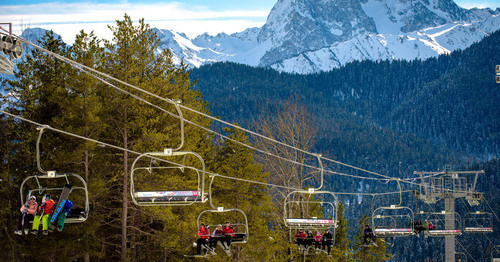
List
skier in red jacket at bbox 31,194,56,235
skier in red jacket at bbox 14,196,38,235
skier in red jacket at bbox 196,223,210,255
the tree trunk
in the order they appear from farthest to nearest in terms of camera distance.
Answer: the tree trunk, skier in red jacket at bbox 196,223,210,255, skier in red jacket at bbox 14,196,38,235, skier in red jacket at bbox 31,194,56,235

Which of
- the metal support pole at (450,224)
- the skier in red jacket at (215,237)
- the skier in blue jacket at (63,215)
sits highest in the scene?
the skier in blue jacket at (63,215)

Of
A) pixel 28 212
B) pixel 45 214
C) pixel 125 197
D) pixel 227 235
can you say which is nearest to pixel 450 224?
pixel 227 235

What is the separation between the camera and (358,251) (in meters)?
76.7

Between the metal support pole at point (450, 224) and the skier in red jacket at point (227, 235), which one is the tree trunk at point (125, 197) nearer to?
the skier in red jacket at point (227, 235)

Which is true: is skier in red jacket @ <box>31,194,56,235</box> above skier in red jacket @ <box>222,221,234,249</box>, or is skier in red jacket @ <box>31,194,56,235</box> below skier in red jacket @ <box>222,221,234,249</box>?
above

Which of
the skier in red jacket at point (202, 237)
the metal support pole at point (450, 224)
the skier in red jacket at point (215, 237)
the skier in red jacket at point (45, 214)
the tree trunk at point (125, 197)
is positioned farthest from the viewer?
the metal support pole at point (450, 224)

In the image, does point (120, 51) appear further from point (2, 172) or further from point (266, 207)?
point (266, 207)

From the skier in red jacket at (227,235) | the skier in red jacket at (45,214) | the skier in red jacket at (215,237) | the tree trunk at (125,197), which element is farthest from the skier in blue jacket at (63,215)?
the tree trunk at (125,197)

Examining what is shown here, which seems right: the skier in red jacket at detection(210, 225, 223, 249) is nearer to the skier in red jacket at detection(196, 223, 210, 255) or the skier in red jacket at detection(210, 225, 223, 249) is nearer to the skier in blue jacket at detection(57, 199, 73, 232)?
the skier in red jacket at detection(196, 223, 210, 255)

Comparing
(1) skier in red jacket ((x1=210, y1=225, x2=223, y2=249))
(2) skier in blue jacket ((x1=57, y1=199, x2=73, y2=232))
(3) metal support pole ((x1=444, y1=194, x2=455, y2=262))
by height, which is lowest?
(3) metal support pole ((x1=444, y1=194, x2=455, y2=262))

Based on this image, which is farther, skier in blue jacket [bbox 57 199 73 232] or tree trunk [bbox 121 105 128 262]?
tree trunk [bbox 121 105 128 262]

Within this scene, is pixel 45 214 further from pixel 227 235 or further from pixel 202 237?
pixel 227 235

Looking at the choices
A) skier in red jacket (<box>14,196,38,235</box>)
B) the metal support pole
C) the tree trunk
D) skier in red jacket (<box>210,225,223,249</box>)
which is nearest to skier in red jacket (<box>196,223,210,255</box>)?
skier in red jacket (<box>210,225,223,249</box>)

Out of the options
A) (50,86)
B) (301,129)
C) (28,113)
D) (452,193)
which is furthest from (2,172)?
(452,193)
